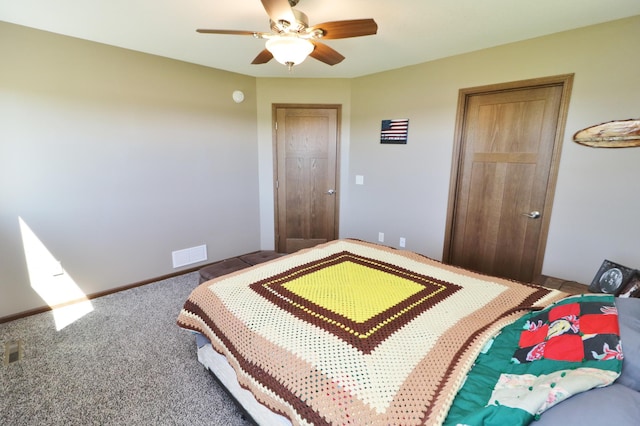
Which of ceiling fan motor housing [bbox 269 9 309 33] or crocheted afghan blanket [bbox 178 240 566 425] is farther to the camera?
ceiling fan motor housing [bbox 269 9 309 33]

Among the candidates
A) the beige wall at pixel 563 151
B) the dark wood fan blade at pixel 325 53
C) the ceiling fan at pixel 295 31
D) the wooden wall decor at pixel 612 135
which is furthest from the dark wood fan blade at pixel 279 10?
the wooden wall decor at pixel 612 135

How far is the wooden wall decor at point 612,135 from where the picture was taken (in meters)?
2.10

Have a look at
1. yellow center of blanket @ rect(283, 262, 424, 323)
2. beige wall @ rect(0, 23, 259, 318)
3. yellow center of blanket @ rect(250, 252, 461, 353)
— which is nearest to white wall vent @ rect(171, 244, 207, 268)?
beige wall @ rect(0, 23, 259, 318)

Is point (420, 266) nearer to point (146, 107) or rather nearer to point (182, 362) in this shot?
point (182, 362)

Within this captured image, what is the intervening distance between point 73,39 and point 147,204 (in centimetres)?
152

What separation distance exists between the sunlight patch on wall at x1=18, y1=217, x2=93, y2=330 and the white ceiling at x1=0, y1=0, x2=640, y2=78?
167cm

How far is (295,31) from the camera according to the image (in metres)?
1.73

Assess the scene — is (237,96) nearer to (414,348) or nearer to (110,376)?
(110,376)

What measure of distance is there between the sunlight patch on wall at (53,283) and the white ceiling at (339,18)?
167cm

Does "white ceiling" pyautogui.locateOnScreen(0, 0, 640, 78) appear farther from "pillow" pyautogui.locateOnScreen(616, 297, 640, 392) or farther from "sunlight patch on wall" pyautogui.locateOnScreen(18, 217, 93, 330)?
"pillow" pyautogui.locateOnScreen(616, 297, 640, 392)

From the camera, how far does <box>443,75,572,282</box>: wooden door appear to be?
2523 mm

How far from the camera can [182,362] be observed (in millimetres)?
2043

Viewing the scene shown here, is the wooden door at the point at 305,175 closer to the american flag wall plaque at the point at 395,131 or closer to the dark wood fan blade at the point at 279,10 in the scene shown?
the american flag wall plaque at the point at 395,131

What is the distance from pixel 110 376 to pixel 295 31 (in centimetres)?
241
